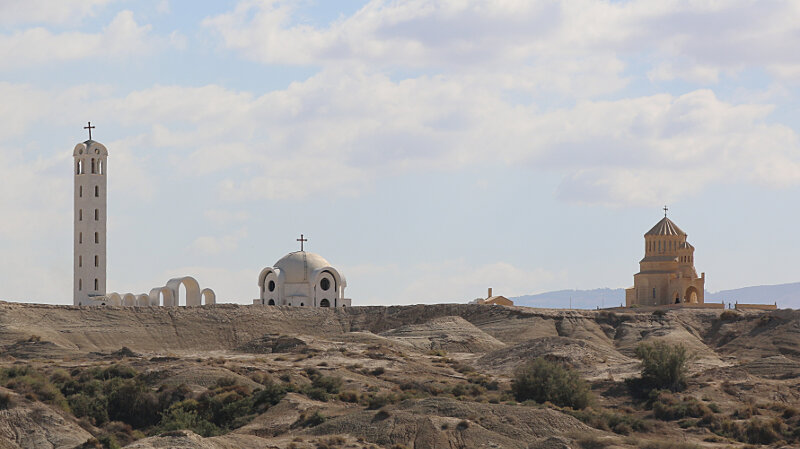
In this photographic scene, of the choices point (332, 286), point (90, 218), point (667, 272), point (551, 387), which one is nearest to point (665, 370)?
point (551, 387)

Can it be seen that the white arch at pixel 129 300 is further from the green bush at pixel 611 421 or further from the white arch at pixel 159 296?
the green bush at pixel 611 421

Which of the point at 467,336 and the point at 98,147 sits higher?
the point at 98,147

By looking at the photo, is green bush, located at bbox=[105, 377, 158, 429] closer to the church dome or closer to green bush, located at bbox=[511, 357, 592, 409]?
green bush, located at bbox=[511, 357, 592, 409]

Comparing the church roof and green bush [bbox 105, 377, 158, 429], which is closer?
green bush [bbox 105, 377, 158, 429]

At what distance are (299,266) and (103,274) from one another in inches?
524

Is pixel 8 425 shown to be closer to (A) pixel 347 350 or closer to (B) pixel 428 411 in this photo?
(B) pixel 428 411

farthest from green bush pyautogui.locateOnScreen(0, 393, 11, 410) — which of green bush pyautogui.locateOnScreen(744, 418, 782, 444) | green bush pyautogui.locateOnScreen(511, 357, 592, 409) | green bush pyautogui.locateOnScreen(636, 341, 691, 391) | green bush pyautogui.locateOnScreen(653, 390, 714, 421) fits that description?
green bush pyautogui.locateOnScreen(636, 341, 691, 391)

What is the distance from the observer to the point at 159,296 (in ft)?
287

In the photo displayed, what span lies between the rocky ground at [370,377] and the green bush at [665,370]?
914 mm

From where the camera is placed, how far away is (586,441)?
139 feet

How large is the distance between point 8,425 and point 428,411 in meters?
14.2

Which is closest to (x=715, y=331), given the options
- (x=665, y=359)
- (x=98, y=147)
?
(x=665, y=359)

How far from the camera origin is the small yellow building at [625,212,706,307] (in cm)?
9769

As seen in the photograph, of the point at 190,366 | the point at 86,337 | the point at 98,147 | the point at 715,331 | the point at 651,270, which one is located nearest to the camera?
the point at 190,366
